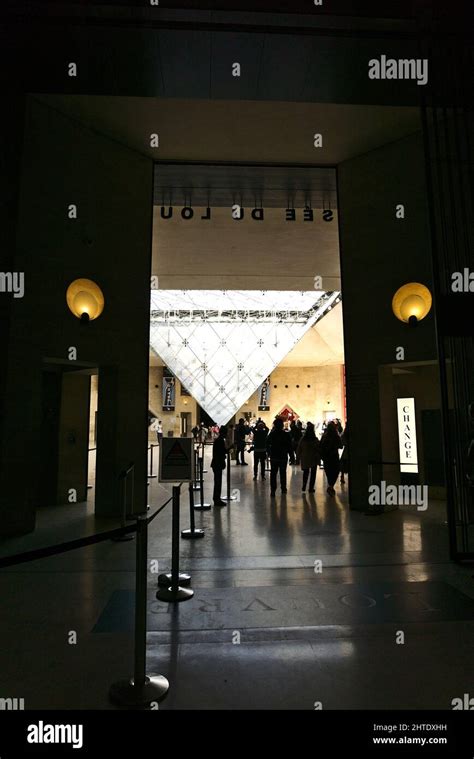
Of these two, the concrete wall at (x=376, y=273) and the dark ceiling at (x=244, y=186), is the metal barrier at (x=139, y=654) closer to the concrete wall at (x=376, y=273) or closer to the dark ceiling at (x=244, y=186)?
the concrete wall at (x=376, y=273)

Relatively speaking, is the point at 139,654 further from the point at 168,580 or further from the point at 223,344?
the point at 223,344

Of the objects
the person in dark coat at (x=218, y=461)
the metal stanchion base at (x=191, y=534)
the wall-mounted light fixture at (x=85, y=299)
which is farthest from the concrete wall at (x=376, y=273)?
the wall-mounted light fixture at (x=85, y=299)

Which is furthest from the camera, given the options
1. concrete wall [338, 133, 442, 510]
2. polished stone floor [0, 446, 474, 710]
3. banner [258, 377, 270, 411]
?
banner [258, 377, 270, 411]

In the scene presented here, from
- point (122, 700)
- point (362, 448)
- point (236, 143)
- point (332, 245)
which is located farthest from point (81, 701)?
point (332, 245)

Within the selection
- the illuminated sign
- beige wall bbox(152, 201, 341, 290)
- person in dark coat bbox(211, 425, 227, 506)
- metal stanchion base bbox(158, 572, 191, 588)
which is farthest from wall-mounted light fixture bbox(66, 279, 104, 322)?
the illuminated sign

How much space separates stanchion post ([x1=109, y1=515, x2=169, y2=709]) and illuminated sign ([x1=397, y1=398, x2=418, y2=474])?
6996mm

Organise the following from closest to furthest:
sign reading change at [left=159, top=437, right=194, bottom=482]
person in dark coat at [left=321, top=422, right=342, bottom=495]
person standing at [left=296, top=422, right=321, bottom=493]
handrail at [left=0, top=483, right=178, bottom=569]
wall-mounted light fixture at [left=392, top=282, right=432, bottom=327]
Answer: handrail at [left=0, top=483, right=178, bottom=569]
sign reading change at [left=159, top=437, right=194, bottom=482]
wall-mounted light fixture at [left=392, top=282, right=432, bottom=327]
person in dark coat at [left=321, top=422, right=342, bottom=495]
person standing at [left=296, top=422, right=321, bottom=493]

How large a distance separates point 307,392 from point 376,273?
27502 mm

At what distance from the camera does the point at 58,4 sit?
4785 millimetres

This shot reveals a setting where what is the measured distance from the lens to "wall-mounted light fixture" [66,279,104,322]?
258 inches

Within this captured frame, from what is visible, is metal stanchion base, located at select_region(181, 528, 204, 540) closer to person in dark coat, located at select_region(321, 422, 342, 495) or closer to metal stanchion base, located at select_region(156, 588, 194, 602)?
metal stanchion base, located at select_region(156, 588, 194, 602)

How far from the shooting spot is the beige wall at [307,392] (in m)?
33.4

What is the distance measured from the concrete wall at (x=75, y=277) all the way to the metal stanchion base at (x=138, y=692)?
4062 millimetres

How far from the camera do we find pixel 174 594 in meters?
3.58
